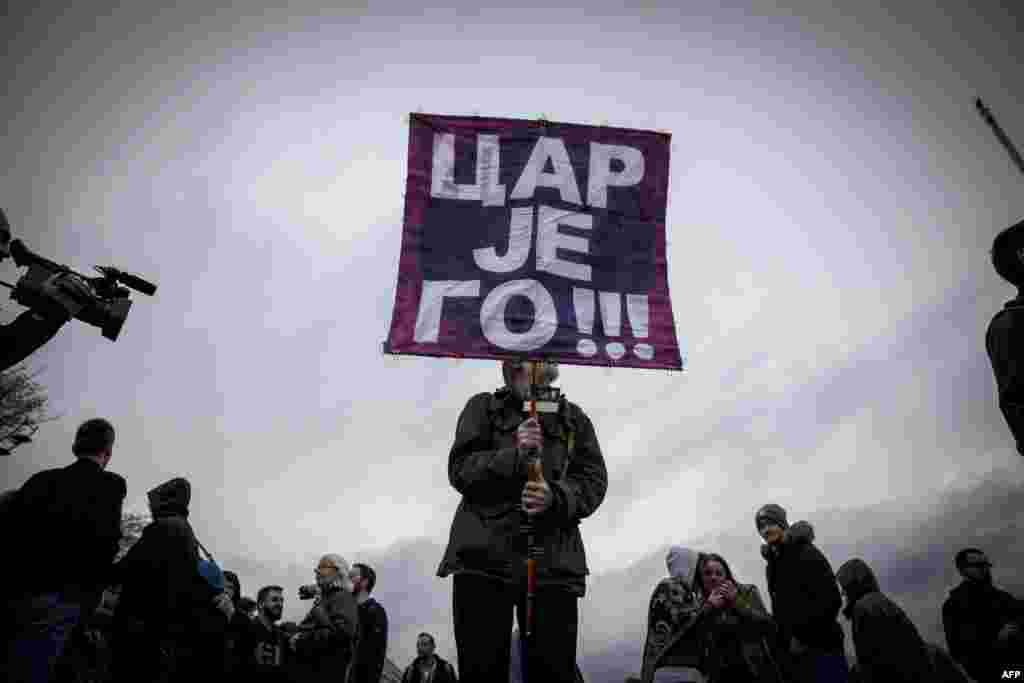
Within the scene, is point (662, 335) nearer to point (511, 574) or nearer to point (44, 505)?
point (511, 574)

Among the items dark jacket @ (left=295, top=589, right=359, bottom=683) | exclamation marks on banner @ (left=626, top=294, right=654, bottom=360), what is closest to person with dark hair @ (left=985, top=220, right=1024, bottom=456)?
exclamation marks on banner @ (left=626, top=294, right=654, bottom=360)

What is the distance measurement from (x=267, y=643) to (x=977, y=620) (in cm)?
744

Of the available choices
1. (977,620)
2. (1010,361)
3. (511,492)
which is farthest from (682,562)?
(1010,361)

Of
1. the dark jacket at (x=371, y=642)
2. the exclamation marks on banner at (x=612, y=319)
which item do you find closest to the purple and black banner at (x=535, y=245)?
the exclamation marks on banner at (x=612, y=319)

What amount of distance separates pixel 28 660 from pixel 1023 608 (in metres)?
7.98

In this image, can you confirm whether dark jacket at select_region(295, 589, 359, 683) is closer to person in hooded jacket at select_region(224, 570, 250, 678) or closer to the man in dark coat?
the man in dark coat

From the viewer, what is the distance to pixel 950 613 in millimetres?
6328

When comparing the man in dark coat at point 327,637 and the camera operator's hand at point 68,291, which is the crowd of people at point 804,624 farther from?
the camera operator's hand at point 68,291

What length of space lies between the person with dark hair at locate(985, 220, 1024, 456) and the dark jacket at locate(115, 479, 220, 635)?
203 inches

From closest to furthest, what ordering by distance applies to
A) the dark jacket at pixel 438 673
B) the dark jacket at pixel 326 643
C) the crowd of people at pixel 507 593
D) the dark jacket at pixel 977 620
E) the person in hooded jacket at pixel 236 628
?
1. the crowd of people at pixel 507 593
2. the dark jacket at pixel 977 620
3. the dark jacket at pixel 326 643
4. the person in hooded jacket at pixel 236 628
5. the dark jacket at pixel 438 673

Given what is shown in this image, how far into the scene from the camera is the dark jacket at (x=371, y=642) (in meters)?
7.15

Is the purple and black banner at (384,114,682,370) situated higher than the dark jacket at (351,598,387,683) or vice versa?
the purple and black banner at (384,114,682,370)

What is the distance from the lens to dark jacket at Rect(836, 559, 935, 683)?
15.8ft

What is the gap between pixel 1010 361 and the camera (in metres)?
2.87
